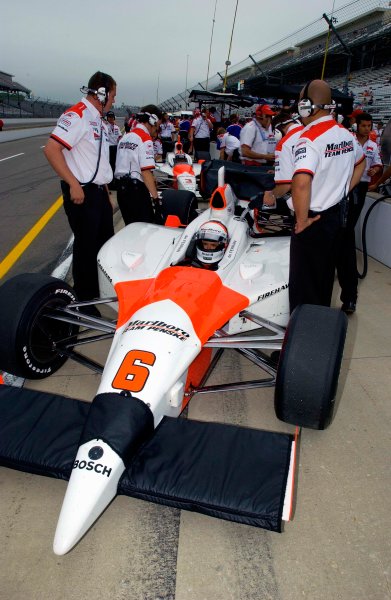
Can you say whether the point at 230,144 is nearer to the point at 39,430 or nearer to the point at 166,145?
the point at 166,145

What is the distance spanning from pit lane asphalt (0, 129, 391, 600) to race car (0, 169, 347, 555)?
0.77 feet

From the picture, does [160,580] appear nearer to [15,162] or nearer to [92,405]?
[92,405]

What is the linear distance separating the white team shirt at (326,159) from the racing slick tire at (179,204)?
2574 millimetres

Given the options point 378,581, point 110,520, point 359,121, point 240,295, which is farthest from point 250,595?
point 359,121

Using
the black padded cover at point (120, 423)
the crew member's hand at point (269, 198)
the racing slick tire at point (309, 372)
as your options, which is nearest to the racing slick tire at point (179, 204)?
the crew member's hand at point (269, 198)

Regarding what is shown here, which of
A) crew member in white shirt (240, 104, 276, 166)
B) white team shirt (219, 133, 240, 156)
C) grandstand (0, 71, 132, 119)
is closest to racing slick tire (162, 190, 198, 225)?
crew member in white shirt (240, 104, 276, 166)

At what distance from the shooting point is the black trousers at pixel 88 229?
391 cm

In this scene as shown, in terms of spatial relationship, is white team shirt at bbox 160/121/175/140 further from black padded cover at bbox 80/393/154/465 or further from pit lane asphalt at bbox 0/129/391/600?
A: black padded cover at bbox 80/393/154/465

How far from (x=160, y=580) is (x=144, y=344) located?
1079 mm

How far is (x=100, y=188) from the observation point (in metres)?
3.96

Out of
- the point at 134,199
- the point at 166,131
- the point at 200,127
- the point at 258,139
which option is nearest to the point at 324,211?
the point at 134,199

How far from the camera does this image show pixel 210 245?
133 inches

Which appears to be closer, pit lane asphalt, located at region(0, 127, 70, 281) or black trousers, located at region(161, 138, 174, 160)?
pit lane asphalt, located at region(0, 127, 70, 281)

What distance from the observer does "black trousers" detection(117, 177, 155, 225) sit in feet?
17.3
